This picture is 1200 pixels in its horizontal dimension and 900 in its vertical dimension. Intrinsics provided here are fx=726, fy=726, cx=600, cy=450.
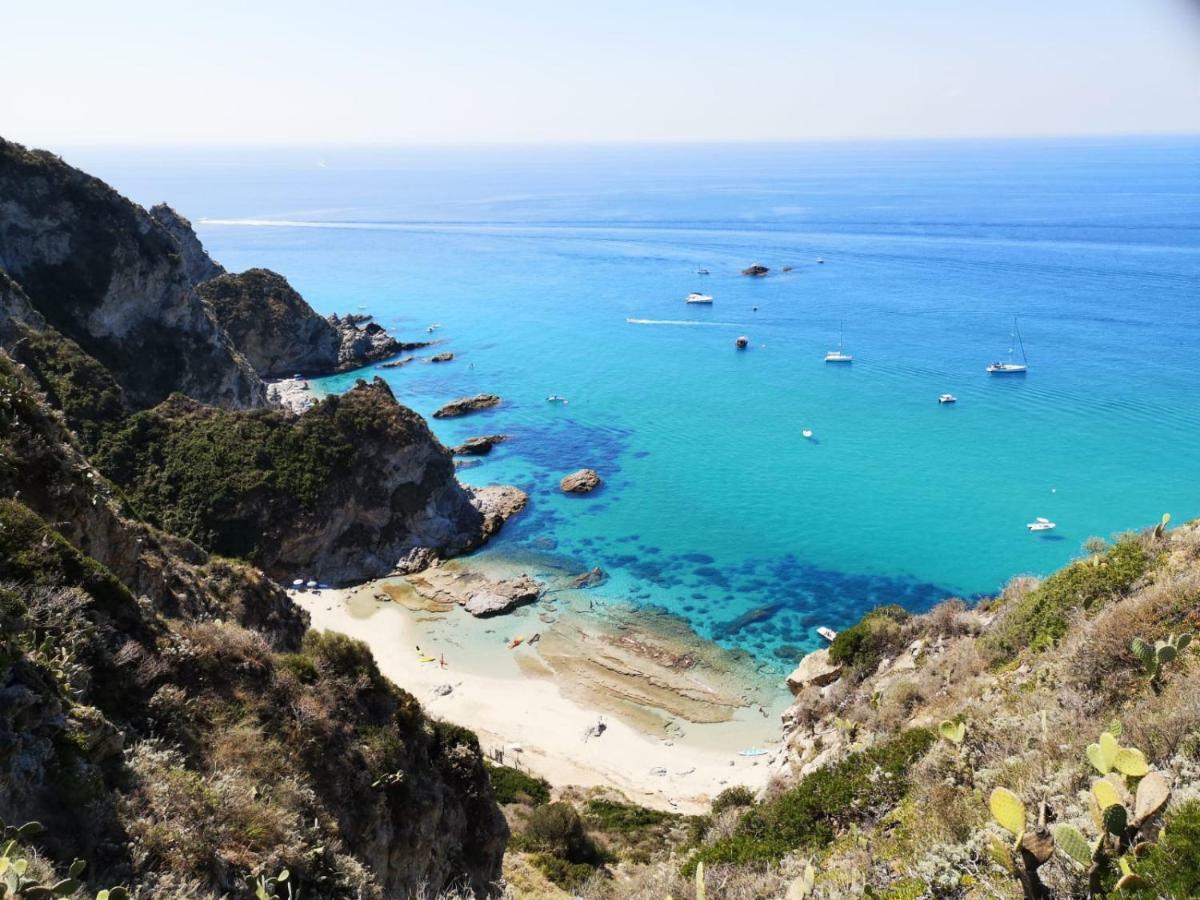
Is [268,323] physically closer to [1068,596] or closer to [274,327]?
[274,327]

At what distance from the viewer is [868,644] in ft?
58.3

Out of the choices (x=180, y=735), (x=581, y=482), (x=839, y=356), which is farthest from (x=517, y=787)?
(x=839, y=356)

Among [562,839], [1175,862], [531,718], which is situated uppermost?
[1175,862]

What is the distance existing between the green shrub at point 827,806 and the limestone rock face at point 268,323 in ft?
197

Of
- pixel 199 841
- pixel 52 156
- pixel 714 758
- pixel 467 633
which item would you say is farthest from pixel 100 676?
pixel 52 156

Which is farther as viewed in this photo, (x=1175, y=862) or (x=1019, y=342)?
(x=1019, y=342)

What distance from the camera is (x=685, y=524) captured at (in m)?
38.0

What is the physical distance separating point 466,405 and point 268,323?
20.4 m

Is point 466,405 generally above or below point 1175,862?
below

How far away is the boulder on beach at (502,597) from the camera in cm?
3050

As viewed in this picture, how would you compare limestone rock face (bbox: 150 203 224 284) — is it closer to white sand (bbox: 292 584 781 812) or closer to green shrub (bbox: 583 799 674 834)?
white sand (bbox: 292 584 781 812)

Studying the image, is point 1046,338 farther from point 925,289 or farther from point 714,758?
point 714,758

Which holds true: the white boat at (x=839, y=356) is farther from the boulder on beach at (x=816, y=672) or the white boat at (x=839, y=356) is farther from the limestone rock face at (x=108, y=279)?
the limestone rock face at (x=108, y=279)

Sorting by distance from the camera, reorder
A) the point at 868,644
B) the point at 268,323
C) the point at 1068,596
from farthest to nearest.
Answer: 1. the point at 268,323
2. the point at 868,644
3. the point at 1068,596
